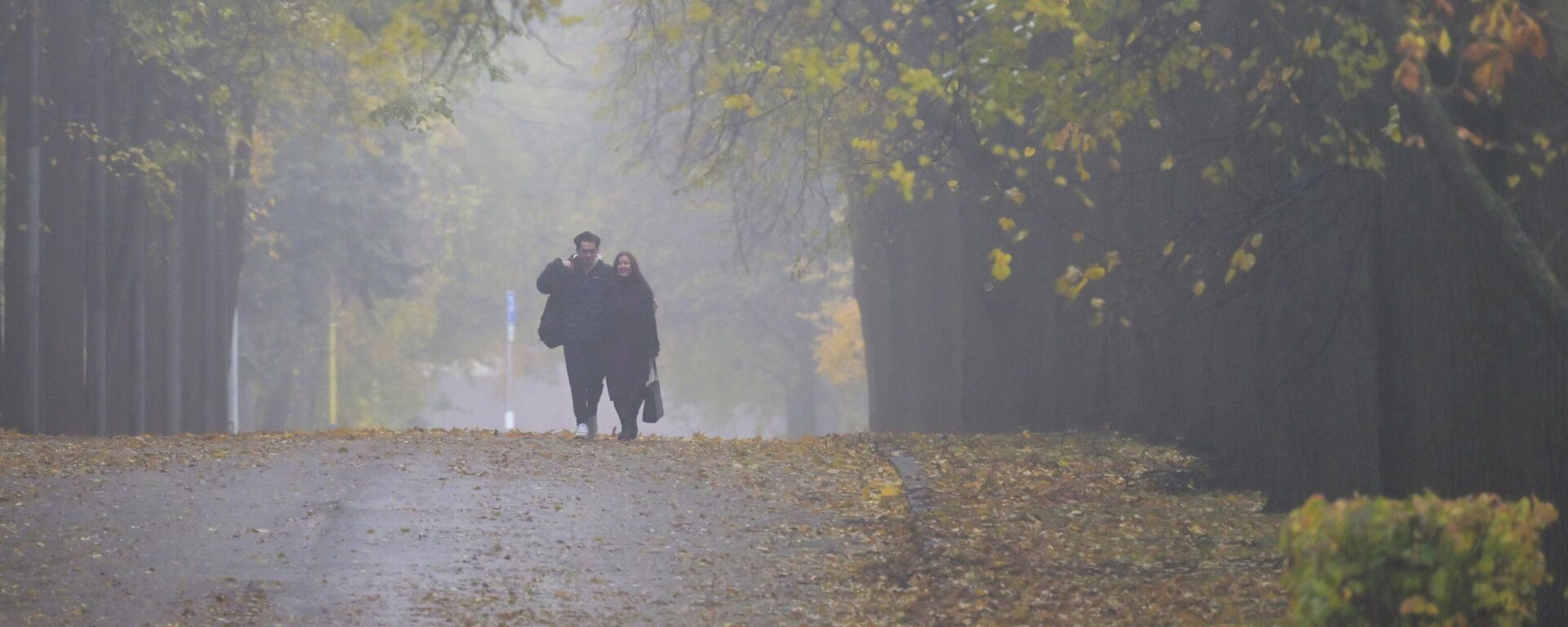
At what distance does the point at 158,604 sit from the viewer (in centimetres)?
854

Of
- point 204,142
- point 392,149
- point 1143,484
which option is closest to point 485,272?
point 392,149

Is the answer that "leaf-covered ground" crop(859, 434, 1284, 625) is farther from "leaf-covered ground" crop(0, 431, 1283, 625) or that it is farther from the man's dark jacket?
the man's dark jacket

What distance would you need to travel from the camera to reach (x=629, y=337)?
53.6ft

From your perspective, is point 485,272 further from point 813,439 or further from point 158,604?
point 158,604

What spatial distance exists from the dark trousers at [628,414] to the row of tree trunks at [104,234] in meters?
6.20

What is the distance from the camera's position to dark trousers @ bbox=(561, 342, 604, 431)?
1650cm

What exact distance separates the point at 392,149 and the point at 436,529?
27712mm

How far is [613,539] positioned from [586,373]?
238 inches

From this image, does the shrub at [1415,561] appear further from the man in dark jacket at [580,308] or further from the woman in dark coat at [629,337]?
the man in dark jacket at [580,308]

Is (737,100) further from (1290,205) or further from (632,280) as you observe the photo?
(632,280)

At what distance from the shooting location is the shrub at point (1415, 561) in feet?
17.5

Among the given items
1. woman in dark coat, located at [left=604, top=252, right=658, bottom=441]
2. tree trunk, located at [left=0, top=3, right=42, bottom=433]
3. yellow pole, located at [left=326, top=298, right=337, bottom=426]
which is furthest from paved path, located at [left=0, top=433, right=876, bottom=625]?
yellow pole, located at [left=326, top=298, right=337, bottom=426]

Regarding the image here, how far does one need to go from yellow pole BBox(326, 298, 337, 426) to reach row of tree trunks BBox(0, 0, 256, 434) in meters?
16.8

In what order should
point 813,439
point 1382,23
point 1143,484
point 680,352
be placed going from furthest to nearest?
→ point 680,352
point 813,439
point 1143,484
point 1382,23
